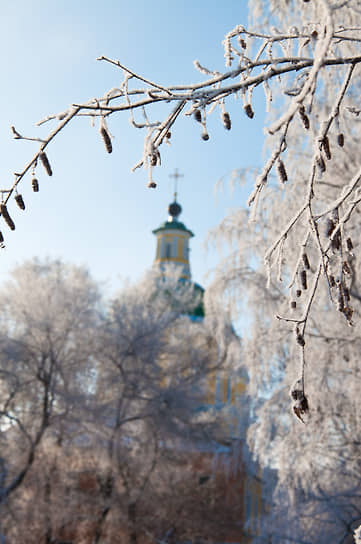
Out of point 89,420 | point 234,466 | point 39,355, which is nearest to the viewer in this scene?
point 89,420

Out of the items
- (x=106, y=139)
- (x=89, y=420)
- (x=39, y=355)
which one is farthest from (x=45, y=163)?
(x=39, y=355)

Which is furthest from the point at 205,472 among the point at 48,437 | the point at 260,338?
the point at 260,338

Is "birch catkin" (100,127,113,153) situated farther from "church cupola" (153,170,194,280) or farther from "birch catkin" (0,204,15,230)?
"church cupola" (153,170,194,280)

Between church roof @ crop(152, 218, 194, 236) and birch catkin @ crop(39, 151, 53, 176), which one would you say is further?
church roof @ crop(152, 218, 194, 236)

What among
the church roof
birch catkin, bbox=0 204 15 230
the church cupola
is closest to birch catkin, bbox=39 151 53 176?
birch catkin, bbox=0 204 15 230

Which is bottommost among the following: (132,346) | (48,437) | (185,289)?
(48,437)

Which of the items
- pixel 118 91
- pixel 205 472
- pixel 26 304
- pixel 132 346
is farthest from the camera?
pixel 205 472

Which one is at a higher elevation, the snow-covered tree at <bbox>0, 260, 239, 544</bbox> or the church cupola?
the church cupola

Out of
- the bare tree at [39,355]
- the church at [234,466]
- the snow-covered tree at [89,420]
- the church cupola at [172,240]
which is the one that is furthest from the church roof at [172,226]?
the bare tree at [39,355]

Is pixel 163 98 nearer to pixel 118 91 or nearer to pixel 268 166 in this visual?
pixel 118 91

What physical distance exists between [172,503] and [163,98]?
1426 cm

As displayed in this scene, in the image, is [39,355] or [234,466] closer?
[39,355]

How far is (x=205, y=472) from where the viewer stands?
16938mm

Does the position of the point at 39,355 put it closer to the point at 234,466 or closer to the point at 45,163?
the point at 234,466
